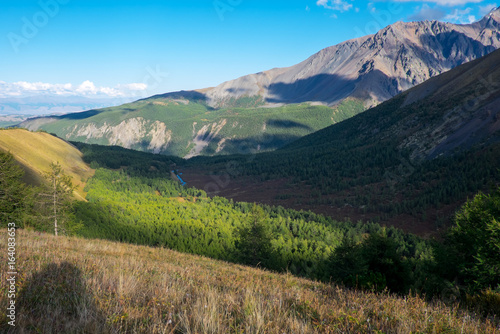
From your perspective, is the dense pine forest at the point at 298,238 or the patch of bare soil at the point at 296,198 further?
the patch of bare soil at the point at 296,198

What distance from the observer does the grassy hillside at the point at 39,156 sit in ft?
146

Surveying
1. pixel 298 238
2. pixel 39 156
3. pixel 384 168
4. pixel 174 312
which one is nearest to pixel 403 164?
pixel 384 168

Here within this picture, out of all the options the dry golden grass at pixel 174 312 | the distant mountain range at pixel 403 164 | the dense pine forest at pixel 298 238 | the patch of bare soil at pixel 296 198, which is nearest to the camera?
the dry golden grass at pixel 174 312

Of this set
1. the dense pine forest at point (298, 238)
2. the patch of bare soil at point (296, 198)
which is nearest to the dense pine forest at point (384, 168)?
the patch of bare soil at point (296, 198)

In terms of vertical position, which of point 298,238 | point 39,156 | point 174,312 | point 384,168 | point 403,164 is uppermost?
point 39,156

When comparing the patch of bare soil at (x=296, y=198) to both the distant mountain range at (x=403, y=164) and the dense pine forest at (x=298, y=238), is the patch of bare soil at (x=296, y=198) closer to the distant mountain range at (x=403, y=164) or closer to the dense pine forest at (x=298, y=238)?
the distant mountain range at (x=403, y=164)

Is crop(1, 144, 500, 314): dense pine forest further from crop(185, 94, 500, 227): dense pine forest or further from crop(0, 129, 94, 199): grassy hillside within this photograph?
crop(185, 94, 500, 227): dense pine forest

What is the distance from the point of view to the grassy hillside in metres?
44.5

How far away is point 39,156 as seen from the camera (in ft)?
182

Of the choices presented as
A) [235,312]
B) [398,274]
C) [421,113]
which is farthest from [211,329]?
[421,113]

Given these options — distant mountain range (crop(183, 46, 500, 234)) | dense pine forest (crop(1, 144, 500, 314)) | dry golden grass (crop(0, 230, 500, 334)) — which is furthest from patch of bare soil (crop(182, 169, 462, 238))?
dry golden grass (crop(0, 230, 500, 334))

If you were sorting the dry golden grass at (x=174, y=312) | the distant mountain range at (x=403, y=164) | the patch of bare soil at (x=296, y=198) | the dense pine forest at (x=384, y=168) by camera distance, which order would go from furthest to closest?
the distant mountain range at (x=403, y=164) → the dense pine forest at (x=384, y=168) → the patch of bare soil at (x=296, y=198) → the dry golden grass at (x=174, y=312)

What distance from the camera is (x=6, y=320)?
3.03 metres

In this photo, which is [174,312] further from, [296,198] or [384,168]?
[384,168]
